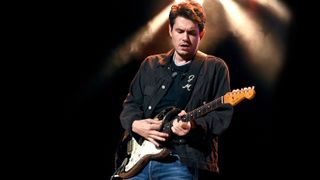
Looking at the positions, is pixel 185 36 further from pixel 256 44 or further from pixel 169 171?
pixel 256 44

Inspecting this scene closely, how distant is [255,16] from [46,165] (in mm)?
2378

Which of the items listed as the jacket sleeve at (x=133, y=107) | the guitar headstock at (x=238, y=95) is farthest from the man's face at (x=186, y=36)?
the guitar headstock at (x=238, y=95)

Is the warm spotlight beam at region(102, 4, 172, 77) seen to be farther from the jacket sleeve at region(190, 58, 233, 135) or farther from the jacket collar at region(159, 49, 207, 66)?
the jacket sleeve at region(190, 58, 233, 135)

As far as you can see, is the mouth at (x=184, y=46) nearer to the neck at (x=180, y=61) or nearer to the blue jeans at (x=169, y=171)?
the neck at (x=180, y=61)

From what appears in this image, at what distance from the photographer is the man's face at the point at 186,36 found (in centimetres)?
303

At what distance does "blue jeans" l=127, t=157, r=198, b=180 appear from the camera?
8.98 ft

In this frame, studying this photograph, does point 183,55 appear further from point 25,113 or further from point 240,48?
point 25,113

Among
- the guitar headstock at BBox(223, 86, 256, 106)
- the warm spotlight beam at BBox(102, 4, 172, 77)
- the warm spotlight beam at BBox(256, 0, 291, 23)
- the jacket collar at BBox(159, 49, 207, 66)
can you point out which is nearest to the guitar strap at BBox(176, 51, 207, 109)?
the jacket collar at BBox(159, 49, 207, 66)

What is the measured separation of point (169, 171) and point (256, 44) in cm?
197

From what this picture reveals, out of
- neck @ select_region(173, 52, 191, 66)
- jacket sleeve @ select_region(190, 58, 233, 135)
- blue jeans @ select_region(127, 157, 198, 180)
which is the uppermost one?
neck @ select_region(173, 52, 191, 66)

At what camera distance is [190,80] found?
2.96m

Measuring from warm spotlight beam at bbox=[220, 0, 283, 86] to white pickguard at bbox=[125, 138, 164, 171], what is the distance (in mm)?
1618

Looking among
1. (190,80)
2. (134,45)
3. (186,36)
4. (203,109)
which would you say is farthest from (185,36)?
(134,45)

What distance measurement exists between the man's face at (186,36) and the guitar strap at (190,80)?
79mm
